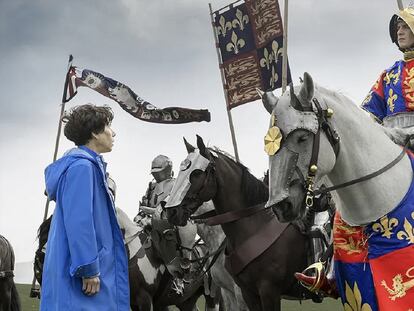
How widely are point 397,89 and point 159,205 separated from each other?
4.81 meters

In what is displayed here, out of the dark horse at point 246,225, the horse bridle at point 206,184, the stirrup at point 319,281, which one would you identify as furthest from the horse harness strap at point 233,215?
the stirrup at point 319,281

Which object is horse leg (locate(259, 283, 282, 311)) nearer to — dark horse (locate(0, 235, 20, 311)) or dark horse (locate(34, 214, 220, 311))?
dark horse (locate(34, 214, 220, 311))

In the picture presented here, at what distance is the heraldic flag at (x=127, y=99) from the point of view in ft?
35.2

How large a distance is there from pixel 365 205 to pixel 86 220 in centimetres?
172

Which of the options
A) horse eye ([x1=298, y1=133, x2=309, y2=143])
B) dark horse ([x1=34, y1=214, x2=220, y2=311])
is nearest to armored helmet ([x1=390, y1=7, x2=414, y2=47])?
horse eye ([x1=298, y1=133, x2=309, y2=143])

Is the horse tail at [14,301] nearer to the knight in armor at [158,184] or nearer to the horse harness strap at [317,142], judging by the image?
the knight in armor at [158,184]

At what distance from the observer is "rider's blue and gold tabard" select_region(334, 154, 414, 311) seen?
3656mm

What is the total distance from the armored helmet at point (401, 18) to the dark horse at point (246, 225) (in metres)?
2.15

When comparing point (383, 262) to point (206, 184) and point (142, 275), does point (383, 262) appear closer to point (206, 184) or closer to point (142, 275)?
point (206, 184)

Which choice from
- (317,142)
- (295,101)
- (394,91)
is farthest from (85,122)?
(394,91)

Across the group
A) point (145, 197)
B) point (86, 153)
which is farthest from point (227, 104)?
point (86, 153)

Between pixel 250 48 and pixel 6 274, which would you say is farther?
pixel 250 48

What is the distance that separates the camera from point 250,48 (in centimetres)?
1247

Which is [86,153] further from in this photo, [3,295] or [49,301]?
[3,295]
